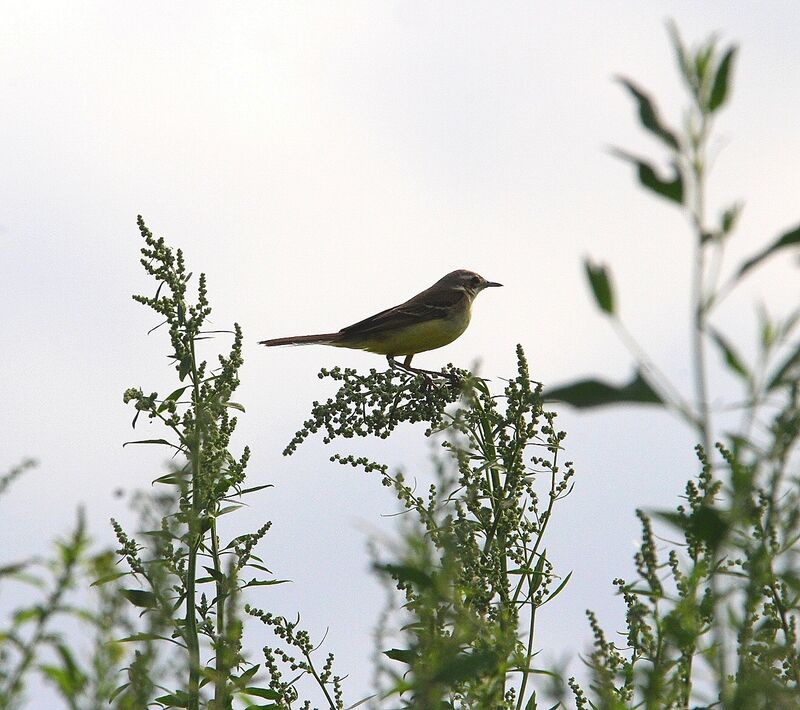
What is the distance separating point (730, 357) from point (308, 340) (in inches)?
365

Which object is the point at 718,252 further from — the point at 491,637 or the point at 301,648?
the point at 301,648

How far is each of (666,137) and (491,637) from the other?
1.32 meters

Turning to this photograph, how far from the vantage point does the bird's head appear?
1298cm

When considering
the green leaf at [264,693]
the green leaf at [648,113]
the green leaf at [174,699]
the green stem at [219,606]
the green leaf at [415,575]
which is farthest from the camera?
the green leaf at [264,693]

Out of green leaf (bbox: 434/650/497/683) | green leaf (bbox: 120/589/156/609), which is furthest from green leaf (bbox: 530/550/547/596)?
green leaf (bbox: 434/650/497/683)

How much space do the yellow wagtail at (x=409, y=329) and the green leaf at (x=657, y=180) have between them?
29.3 ft

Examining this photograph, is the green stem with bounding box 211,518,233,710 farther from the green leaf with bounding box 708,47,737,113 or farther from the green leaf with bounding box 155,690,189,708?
the green leaf with bounding box 708,47,737,113

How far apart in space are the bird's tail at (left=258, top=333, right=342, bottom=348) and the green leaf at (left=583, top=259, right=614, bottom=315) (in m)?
8.91

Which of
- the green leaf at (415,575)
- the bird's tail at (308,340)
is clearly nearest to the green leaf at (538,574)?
the green leaf at (415,575)

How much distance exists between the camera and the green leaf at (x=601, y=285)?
6.07 feet

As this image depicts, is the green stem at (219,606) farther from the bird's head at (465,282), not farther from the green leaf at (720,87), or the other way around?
the bird's head at (465,282)

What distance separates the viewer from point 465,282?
43.3 ft

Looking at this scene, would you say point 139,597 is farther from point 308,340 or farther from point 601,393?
point 308,340

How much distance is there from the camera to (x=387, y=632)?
324 cm
